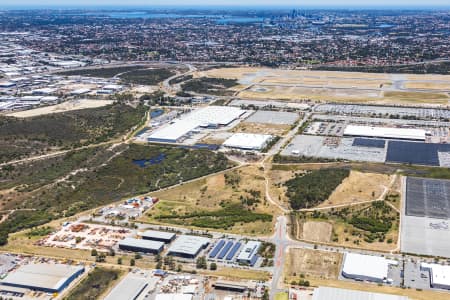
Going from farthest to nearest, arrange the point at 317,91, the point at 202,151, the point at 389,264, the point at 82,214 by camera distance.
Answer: the point at 317,91, the point at 202,151, the point at 82,214, the point at 389,264

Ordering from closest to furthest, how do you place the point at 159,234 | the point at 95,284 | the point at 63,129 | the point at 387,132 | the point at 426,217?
the point at 95,284, the point at 159,234, the point at 426,217, the point at 387,132, the point at 63,129

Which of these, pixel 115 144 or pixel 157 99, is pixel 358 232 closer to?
pixel 115 144

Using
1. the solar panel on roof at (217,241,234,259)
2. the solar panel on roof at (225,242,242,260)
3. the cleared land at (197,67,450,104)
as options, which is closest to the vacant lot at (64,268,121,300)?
the solar panel on roof at (217,241,234,259)

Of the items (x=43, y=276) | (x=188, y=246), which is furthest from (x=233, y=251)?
(x=43, y=276)

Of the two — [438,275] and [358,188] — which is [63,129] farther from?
[438,275]

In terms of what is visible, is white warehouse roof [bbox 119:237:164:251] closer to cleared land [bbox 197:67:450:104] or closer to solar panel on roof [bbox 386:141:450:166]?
solar panel on roof [bbox 386:141:450:166]

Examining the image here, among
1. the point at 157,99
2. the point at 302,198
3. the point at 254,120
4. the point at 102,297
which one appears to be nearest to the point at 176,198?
the point at 302,198

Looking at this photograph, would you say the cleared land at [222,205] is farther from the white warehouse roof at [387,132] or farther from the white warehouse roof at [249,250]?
the white warehouse roof at [387,132]

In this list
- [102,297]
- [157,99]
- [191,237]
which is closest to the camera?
[102,297]
